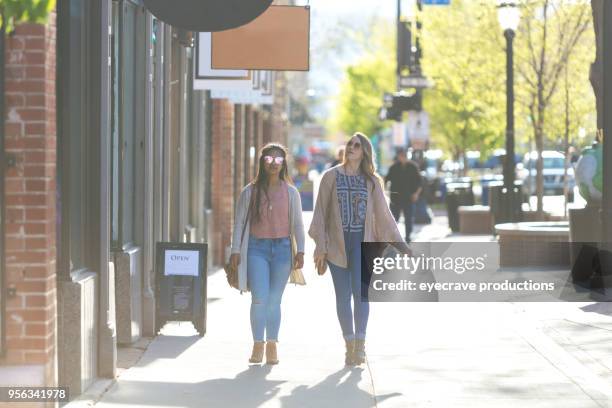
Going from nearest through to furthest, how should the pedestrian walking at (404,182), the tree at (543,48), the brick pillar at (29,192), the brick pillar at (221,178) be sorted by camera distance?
the brick pillar at (29,192) < the brick pillar at (221,178) < the pedestrian walking at (404,182) < the tree at (543,48)

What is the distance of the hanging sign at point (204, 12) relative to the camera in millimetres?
8985

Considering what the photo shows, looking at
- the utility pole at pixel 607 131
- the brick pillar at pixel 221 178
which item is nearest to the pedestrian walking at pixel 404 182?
the brick pillar at pixel 221 178

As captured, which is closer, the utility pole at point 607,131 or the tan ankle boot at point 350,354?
the tan ankle boot at point 350,354

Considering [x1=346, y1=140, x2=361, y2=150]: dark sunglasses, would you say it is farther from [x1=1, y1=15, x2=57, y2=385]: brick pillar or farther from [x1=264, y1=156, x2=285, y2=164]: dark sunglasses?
[x1=1, y1=15, x2=57, y2=385]: brick pillar

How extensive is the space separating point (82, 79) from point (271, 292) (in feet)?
7.26

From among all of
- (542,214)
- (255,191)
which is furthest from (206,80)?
(542,214)

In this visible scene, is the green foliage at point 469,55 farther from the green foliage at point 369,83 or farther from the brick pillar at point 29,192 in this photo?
the green foliage at point 369,83

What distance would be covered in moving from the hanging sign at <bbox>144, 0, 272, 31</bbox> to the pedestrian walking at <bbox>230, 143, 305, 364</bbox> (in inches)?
86.0

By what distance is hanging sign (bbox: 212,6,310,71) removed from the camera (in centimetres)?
1323

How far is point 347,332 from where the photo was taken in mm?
11227

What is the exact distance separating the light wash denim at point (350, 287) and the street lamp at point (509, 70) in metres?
15.0

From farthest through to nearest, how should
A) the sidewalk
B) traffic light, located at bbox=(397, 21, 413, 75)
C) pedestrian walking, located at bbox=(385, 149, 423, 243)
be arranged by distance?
traffic light, located at bbox=(397, 21, 413, 75)
pedestrian walking, located at bbox=(385, 149, 423, 243)
the sidewalk

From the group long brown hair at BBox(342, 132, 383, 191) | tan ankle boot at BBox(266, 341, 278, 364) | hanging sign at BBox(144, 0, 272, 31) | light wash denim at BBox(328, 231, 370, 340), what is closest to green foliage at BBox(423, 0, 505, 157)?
long brown hair at BBox(342, 132, 383, 191)

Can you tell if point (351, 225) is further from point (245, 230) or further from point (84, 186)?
point (84, 186)
